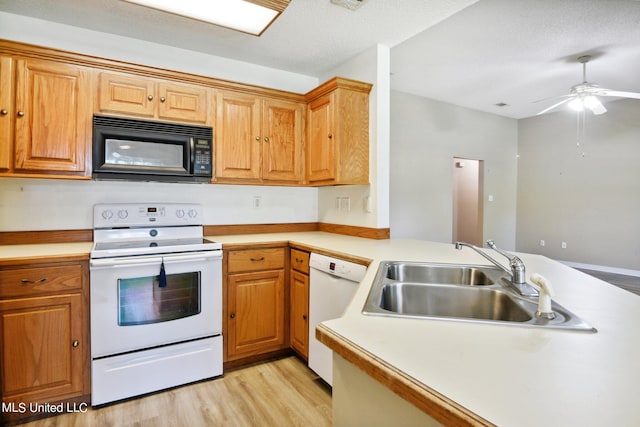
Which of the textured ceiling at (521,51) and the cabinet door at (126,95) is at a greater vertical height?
the textured ceiling at (521,51)

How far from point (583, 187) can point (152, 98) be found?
21.1ft

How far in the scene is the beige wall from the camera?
5.21 meters

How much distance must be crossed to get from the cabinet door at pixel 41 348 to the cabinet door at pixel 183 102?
135cm

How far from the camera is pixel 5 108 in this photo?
203cm

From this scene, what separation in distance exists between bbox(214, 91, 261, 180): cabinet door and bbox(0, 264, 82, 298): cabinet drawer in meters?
1.14

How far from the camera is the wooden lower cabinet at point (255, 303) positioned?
7.88ft

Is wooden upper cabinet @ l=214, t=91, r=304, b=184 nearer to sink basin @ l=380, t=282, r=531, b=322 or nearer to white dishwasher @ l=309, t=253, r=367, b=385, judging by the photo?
white dishwasher @ l=309, t=253, r=367, b=385

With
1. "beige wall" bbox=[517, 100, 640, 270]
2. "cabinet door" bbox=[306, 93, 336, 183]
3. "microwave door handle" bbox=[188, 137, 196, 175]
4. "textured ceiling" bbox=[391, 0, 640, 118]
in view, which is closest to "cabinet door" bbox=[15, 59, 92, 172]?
Result: "microwave door handle" bbox=[188, 137, 196, 175]

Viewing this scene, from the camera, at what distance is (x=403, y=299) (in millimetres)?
1390

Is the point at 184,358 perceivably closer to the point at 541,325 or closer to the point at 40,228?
the point at 40,228

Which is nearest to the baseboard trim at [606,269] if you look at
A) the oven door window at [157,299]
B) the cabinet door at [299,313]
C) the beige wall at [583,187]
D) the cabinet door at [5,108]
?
the beige wall at [583,187]

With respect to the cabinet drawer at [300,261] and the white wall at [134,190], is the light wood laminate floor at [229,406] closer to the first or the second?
the cabinet drawer at [300,261]

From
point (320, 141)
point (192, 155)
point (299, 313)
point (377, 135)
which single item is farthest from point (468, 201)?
point (192, 155)

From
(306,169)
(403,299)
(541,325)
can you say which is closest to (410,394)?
(541,325)
